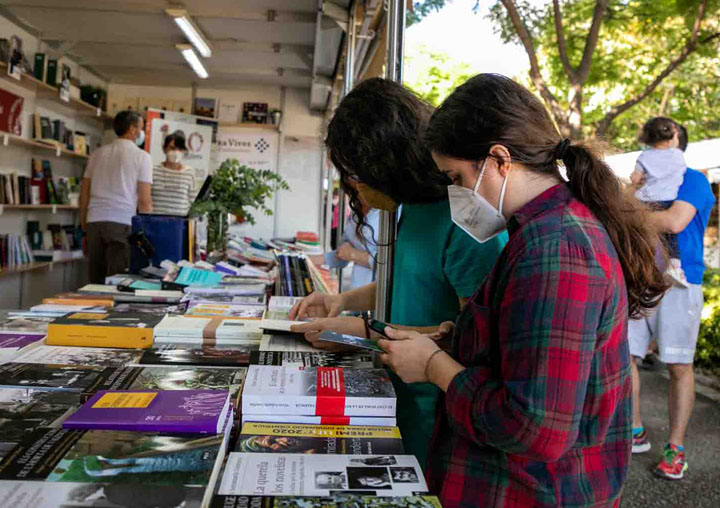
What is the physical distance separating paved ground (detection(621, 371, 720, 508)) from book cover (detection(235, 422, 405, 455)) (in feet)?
7.02

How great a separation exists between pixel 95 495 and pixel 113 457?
0.33ft

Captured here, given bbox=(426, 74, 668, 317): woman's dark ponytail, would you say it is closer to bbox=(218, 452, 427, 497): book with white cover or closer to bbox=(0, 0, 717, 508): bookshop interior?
bbox=(0, 0, 717, 508): bookshop interior

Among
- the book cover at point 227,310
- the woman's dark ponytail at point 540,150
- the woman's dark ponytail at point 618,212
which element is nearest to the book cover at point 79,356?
the book cover at point 227,310

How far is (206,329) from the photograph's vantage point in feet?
5.29

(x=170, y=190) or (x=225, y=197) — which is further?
(x=170, y=190)

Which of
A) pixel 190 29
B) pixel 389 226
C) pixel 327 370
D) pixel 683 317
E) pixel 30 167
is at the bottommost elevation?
pixel 683 317

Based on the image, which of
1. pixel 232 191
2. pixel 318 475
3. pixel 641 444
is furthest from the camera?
pixel 232 191

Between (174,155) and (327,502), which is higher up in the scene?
(174,155)

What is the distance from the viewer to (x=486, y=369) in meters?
0.92

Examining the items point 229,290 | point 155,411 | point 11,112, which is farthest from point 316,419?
point 11,112

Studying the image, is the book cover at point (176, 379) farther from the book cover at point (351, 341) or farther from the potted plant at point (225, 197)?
the potted plant at point (225, 197)

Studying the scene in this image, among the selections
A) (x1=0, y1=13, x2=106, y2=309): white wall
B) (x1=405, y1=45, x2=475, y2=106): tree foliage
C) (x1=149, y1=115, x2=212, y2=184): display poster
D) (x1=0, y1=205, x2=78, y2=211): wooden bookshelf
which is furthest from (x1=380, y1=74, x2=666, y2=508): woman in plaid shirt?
(x1=405, y1=45, x2=475, y2=106): tree foliage

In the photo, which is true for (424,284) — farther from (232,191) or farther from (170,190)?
(170,190)

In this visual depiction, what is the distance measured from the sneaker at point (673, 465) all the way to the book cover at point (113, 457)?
105 inches
